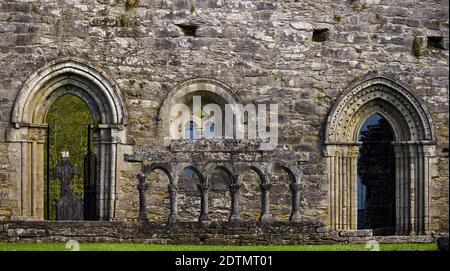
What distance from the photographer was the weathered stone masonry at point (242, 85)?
31.9m

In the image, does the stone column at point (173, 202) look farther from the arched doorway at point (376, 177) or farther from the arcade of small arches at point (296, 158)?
the arched doorway at point (376, 177)

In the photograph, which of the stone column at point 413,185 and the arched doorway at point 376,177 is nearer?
the stone column at point 413,185

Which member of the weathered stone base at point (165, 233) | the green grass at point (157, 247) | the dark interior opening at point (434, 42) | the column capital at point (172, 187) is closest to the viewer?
the green grass at point (157, 247)

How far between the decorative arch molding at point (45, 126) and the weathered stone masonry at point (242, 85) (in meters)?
0.03

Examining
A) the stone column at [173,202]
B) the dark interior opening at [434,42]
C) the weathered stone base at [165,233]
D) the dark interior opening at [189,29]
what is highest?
the dark interior opening at [189,29]

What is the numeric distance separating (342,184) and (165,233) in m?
6.49

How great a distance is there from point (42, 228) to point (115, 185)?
4358 millimetres

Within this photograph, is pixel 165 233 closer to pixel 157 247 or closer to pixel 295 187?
pixel 157 247

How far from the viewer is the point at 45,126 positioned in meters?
32.2

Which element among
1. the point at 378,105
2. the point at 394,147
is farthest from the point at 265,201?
the point at 394,147

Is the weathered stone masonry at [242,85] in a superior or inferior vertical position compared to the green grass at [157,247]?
superior

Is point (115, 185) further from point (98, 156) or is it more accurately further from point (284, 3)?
point (284, 3)

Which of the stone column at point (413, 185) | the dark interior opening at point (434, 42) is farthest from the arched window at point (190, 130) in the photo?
the dark interior opening at point (434, 42)

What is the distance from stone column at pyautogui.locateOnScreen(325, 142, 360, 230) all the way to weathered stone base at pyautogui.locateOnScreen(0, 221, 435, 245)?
4894mm
